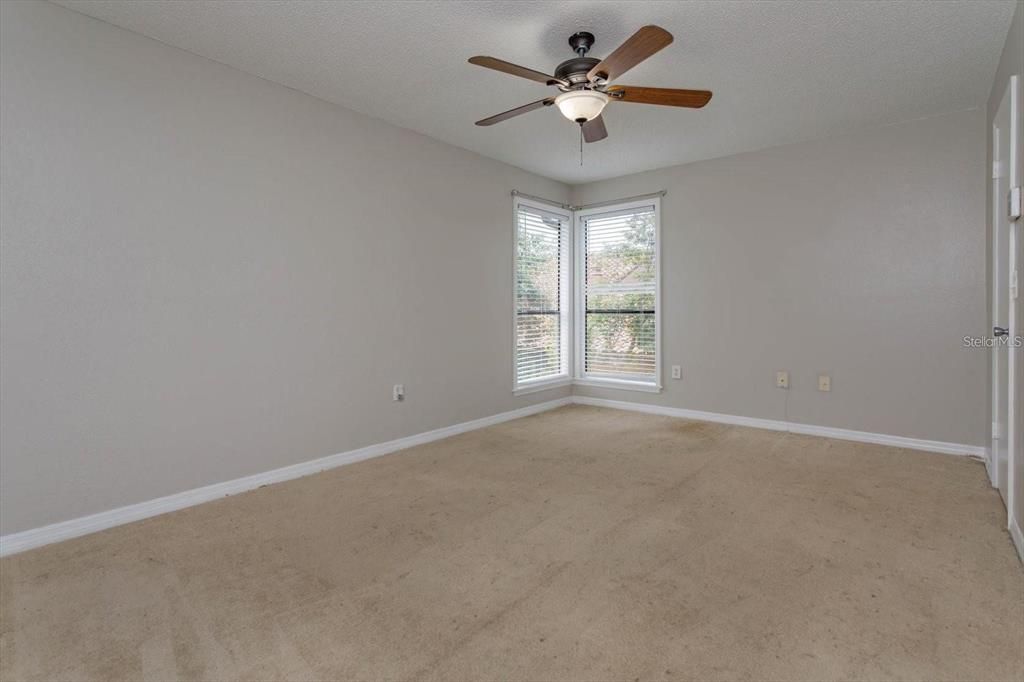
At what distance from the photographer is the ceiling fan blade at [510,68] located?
7.19 feet

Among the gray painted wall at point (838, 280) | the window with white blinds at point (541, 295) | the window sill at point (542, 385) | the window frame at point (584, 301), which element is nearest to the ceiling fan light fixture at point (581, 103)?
the window with white blinds at point (541, 295)

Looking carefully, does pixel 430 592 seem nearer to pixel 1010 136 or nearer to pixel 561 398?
pixel 1010 136

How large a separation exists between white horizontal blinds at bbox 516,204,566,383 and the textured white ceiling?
143cm

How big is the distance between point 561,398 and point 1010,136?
13.4ft

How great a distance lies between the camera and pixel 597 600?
187 centimetres

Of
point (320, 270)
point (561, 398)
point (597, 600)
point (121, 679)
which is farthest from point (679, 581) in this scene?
point (561, 398)

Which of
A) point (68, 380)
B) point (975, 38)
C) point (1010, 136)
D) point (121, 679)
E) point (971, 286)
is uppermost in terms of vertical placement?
point (975, 38)

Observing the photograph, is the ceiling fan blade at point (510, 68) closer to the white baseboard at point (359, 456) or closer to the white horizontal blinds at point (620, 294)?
the white baseboard at point (359, 456)

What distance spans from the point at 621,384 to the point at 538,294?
1305mm

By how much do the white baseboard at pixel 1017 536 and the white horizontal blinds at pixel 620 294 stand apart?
3.10 meters

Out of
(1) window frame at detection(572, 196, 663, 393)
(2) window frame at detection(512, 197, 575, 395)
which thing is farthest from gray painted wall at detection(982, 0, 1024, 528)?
(2) window frame at detection(512, 197, 575, 395)

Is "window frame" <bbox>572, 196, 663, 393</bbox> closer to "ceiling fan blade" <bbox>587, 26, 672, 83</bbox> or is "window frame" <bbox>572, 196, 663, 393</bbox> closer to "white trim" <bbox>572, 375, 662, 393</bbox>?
"white trim" <bbox>572, 375, 662, 393</bbox>

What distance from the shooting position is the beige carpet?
1551 millimetres

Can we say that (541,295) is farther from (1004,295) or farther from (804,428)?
(1004,295)
